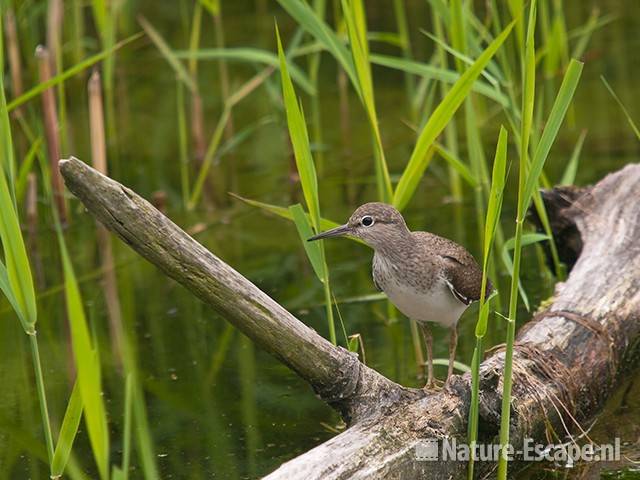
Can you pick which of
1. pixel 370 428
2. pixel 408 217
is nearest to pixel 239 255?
pixel 408 217

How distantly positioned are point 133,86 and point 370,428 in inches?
279

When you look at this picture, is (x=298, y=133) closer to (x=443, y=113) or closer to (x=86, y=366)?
(x=443, y=113)

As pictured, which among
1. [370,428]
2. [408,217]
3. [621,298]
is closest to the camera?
[370,428]

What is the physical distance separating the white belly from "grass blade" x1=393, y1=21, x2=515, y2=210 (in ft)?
1.49

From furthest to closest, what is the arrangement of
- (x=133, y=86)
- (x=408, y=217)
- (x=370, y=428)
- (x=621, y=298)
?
(x=133, y=86)
(x=408, y=217)
(x=621, y=298)
(x=370, y=428)

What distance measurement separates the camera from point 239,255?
7188 millimetres

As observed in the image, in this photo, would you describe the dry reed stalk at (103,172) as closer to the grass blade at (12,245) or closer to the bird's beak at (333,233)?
the bird's beak at (333,233)

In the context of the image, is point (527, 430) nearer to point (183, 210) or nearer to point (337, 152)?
point (183, 210)

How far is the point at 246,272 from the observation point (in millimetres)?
6902

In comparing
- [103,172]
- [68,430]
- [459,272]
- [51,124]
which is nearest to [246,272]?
[103,172]

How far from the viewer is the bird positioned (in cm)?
456

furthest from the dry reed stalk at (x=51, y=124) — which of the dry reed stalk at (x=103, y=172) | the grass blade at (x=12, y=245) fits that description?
the grass blade at (x=12, y=245)

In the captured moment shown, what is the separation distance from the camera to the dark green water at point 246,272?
4.97 metres

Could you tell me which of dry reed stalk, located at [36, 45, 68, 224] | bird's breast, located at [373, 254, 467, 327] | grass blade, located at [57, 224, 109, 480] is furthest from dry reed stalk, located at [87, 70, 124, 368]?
grass blade, located at [57, 224, 109, 480]
